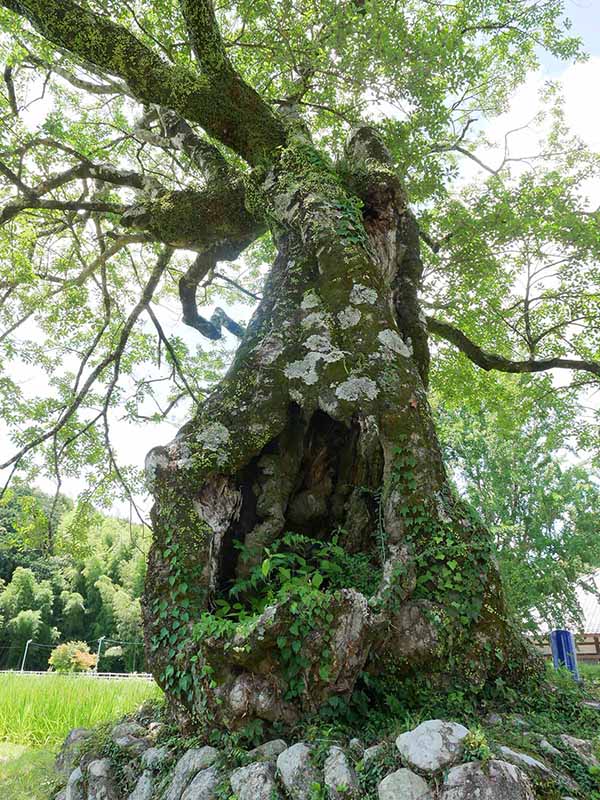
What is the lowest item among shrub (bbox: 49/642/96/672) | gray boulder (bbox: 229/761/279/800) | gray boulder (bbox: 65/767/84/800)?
shrub (bbox: 49/642/96/672)

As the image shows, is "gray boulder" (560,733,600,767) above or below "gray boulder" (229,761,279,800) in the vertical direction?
above

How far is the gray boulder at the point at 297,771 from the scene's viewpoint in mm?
1983

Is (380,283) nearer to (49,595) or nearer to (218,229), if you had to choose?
Result: (218,229)

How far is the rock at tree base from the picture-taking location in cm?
178

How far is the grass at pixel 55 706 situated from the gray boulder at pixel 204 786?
2.92 metres

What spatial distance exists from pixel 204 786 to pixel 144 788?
20.1 inches

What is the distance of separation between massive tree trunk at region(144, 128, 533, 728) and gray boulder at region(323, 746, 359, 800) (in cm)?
32

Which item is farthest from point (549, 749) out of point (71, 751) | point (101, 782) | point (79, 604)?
point (79, 604)

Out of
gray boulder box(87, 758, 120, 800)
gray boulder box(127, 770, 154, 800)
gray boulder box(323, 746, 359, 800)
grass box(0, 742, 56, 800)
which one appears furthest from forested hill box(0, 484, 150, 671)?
gray boulder box(323, 746, 359, 800)

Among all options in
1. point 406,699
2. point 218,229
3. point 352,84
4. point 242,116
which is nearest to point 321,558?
point 406,699

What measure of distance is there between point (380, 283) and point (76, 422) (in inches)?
192

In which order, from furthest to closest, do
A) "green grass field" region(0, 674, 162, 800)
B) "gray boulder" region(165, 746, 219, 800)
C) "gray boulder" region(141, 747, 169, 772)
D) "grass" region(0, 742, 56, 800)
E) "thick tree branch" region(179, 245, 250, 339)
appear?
"thick tree branch" region(179, 245, 250, 339) → "green grass field" region(0, 674, 162, 800) → "grass" region(0, 742, 56, 800) → "gray boulder" region(141, 747, 169, 772) → "gray boulder" region(165, 746, 219, 800)

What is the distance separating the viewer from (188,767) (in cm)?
237

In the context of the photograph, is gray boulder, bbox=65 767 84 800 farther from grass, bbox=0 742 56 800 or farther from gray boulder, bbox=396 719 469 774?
gray boulder, bbox=396 719 469 774
